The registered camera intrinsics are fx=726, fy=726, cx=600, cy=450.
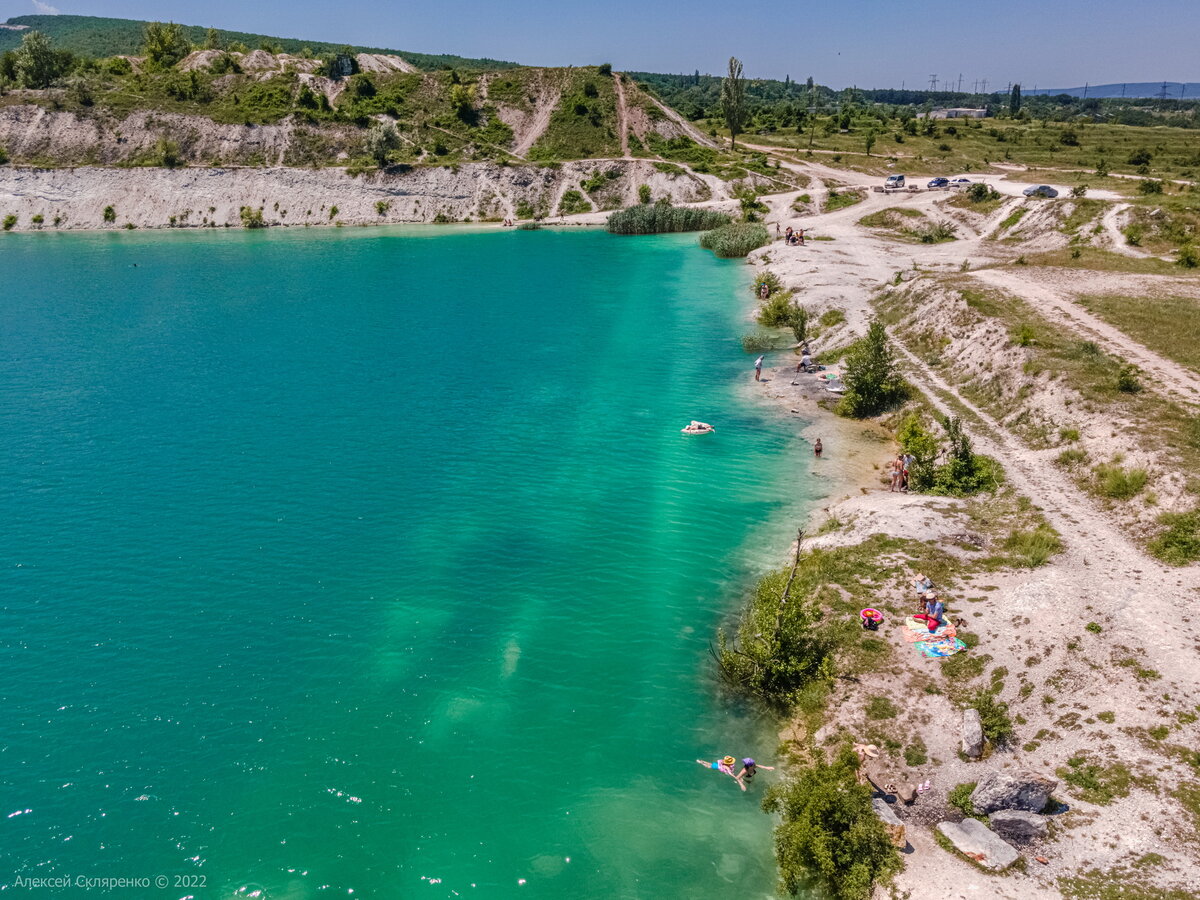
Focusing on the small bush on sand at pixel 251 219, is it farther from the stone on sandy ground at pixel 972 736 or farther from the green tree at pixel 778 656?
the stone on sandy ground at pixel 972 736

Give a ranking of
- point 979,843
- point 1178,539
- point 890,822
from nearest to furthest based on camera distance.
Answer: point 979,843 → point 890,822 → point 1178,539

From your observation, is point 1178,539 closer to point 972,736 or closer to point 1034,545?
point 1034,545

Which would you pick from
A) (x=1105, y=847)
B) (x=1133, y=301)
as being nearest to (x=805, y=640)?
(x=1105, y=847)

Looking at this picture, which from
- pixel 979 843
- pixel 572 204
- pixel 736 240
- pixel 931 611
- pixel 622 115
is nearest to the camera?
pixel 979 843

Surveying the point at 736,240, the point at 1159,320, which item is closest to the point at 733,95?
the point at 736,240

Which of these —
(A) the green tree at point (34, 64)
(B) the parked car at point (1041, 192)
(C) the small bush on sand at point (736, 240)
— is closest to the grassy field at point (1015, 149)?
(B) the parked car at point (1041, 192)

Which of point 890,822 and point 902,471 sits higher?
point 902,471
